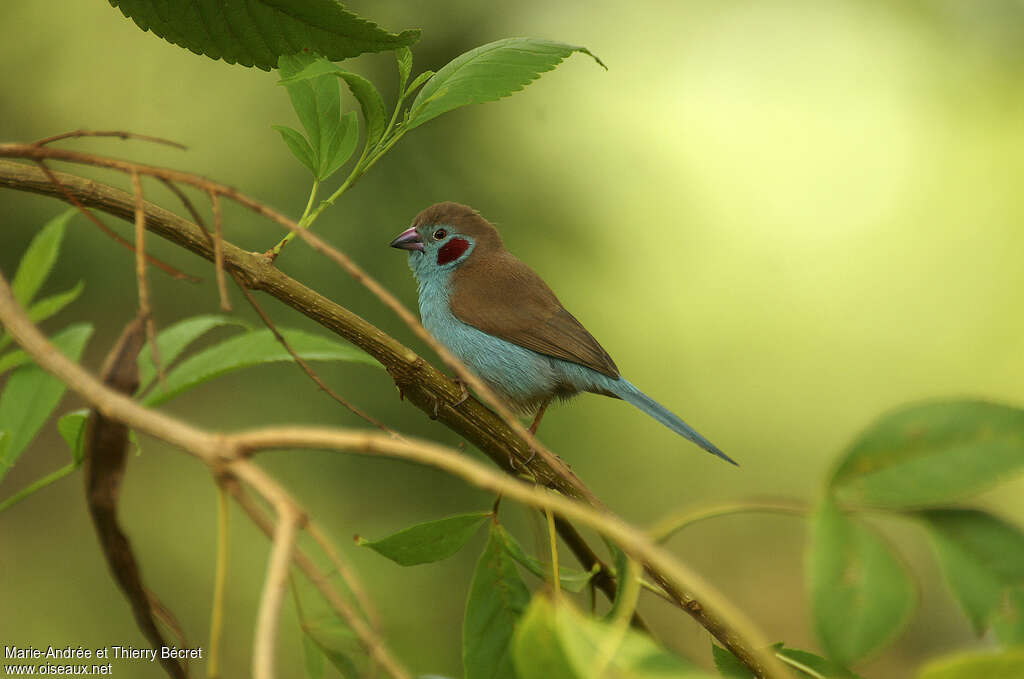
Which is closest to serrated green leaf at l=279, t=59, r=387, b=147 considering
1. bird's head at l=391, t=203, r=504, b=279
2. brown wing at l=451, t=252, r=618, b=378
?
brown wing at l=451, t=252, r=618, b=378

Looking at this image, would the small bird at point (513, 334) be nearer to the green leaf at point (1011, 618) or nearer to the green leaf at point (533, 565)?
the green leaf at point (533, 565)

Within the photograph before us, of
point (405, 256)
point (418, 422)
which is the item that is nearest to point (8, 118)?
point (405, 256)

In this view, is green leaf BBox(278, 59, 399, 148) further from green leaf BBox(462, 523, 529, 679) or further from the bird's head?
the bird's head

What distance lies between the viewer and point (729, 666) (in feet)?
3.64

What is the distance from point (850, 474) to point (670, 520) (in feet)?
0.53

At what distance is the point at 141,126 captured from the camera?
5.59m

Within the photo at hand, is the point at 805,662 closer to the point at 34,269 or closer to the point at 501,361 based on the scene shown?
the point at 34,269

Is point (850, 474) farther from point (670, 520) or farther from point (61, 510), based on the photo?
point (61, 510)

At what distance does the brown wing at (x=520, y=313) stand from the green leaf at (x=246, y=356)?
169 centimetres

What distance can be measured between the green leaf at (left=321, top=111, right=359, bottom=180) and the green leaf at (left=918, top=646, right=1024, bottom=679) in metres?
1.10

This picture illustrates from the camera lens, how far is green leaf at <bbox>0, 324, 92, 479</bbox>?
1588mm

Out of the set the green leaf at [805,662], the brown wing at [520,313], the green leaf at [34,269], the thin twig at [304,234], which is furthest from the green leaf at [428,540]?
the brown wing at [520,313]

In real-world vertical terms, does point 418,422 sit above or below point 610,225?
below

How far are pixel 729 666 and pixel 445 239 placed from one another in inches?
107
